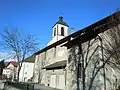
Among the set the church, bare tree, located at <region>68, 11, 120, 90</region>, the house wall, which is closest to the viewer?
the church

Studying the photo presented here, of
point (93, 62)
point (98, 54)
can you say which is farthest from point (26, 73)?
point (98, 54)

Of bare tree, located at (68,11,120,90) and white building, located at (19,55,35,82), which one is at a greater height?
bare tree, located at (68,11,120,90)

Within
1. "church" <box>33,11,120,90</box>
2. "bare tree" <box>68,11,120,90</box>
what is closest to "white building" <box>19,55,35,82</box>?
"church" <box>33,11,120,90</box>

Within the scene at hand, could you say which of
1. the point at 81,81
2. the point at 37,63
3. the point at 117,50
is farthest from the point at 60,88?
the point at 37,63

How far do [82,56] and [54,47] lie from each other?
54.8ft

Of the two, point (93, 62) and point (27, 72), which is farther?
point (27, 72)

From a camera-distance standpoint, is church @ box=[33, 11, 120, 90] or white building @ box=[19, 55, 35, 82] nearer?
church @ box=[33, 11, 120, 90]

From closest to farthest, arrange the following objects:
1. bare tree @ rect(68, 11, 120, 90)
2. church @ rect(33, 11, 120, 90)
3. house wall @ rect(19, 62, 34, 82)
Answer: church @ rect(33, 11, 120, 90) → bare tree @ rect(68, 11, 120, 90) → house wall @ rect(19, 62, 34, 82)

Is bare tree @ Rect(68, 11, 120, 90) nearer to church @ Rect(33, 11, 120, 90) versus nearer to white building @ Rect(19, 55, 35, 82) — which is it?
church @ Rect(33, 11, 120, 90)

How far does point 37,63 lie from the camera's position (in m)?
40.7

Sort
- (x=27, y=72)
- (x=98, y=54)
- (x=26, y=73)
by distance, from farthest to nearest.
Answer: (x=27, y=72), (x=26, y=73), (x=98, y=54)

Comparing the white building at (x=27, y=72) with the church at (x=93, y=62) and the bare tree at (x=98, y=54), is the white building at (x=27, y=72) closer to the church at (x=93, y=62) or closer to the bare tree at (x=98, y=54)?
the church at (x=93, y=62)

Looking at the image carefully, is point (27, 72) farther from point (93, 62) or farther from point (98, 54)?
point (98, 54)

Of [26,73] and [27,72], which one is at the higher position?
[27,72]
